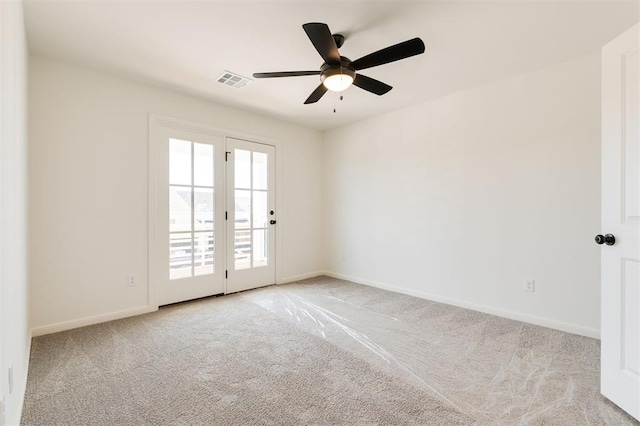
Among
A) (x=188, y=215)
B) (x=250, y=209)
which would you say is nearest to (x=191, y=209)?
(x=188, y=215)

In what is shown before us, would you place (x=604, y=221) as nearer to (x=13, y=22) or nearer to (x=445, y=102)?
(x=445, y=102)

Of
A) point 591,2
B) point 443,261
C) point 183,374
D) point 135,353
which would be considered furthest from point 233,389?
point 591,2

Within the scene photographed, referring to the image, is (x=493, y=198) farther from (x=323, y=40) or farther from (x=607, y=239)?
(x=323, y=40)

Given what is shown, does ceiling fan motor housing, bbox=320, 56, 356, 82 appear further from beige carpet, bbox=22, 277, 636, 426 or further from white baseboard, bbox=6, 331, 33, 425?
white baseboard, bbox=6, 331, 33, 425

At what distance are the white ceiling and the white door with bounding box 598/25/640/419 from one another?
683 millimetres

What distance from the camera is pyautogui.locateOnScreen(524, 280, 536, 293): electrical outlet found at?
9.68 ft

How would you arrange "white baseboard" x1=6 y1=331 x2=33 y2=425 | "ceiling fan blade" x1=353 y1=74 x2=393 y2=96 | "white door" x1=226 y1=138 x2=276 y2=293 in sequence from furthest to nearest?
1. "white door" x1=226 y1=138 x2=276 y2=293
2. "ceiling fan blade" x1=353 y1=74 x2=393 y2=96
3. "white baseboard" x1=6 y1=331 x2=33 y2=425

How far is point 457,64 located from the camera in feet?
9.19

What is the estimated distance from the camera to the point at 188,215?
141 inches

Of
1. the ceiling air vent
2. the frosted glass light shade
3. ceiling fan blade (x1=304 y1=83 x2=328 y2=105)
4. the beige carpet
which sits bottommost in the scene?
the beige carpet

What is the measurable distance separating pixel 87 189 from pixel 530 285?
455 centimetres

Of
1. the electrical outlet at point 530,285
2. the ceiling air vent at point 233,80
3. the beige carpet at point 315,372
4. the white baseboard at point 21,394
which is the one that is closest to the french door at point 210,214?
the beige carpet at point 315,372

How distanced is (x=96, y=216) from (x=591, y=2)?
4451 mm

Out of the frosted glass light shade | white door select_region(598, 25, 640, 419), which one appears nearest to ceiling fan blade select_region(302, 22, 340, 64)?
the frosted glass light shade
